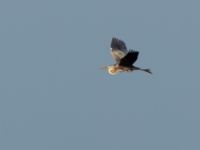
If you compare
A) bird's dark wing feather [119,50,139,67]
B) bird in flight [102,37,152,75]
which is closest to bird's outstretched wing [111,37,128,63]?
bird in flight [102,37,152,75]

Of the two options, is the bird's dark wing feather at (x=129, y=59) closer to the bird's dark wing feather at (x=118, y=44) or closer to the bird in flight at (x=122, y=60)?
the bird in flight at (x=122, y=60)

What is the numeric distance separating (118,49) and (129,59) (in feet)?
14.1

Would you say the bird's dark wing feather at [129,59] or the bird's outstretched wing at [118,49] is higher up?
the bird's outstretched wing at [118,49]

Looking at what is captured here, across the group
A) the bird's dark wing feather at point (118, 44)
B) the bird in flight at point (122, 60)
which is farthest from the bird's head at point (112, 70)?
the bird's dark wing feather at point (118, 44)

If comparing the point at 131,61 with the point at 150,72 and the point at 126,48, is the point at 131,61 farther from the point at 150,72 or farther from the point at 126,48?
the point at 126,48

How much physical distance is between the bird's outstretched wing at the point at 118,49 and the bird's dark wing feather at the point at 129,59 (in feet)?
4.90

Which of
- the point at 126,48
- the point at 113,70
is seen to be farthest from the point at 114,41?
the point at 113,70

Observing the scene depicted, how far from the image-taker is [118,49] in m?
38.4

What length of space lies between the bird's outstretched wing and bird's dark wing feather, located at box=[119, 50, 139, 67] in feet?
4.90

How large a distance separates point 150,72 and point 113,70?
1.54 m

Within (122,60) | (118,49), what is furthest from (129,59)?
(118,49)

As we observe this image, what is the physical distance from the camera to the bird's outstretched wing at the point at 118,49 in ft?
122

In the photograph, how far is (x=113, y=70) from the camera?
3522cm

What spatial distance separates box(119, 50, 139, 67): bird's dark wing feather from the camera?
33.7 meters
